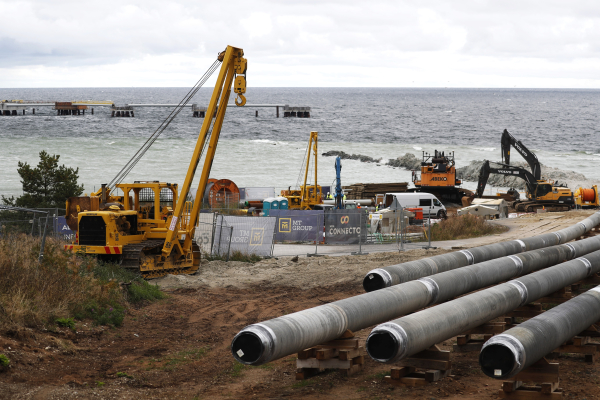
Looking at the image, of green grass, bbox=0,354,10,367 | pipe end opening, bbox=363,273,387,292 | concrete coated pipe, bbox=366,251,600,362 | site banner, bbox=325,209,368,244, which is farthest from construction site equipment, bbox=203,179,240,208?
green grass, bbox=0,354,10,367

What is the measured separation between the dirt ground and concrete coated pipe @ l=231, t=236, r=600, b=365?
1009 millimetres

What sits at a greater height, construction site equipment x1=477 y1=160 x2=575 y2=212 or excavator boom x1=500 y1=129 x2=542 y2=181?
excavator boom x1=500 y1=129 x2=542 y2=181

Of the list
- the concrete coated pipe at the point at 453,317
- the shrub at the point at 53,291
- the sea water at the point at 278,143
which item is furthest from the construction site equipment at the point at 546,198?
the shrub at the point at 53,291

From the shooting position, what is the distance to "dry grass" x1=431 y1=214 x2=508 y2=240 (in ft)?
95.1

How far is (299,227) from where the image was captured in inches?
1048

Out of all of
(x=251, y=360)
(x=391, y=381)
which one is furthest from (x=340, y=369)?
(x=251, y=360)

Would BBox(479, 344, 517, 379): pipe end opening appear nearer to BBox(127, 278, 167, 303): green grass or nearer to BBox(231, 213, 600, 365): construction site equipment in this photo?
BBox(231, 213, 600, 365): construction site equipment

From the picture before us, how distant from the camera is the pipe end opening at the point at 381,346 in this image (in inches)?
314

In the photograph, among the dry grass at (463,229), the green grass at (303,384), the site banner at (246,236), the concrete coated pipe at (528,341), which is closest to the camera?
the concrete coated pipe at (528,341)

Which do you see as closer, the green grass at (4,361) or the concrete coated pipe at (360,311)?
the concrete coated pipe at (360,311)

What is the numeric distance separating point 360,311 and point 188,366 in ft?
11.4

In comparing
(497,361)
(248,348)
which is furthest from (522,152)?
(248,348)

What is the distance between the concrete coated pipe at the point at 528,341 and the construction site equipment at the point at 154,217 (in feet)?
38.9

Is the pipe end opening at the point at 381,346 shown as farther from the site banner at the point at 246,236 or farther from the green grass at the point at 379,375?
the site banner at the point at 246,236
